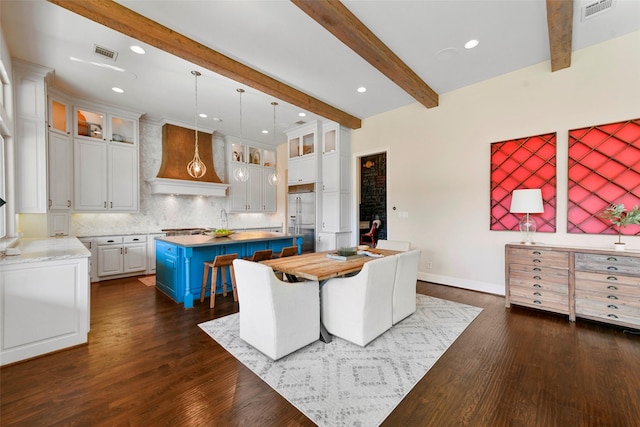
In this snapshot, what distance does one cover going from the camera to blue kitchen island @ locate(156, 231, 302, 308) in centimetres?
335

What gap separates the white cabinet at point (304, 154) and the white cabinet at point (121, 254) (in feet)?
11.1

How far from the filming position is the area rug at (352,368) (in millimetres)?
1617

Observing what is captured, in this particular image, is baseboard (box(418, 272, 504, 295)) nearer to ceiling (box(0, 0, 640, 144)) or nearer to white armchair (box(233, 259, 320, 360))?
white armchair (box(233, 259, 320, 360))

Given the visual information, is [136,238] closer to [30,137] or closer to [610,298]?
[30,137]

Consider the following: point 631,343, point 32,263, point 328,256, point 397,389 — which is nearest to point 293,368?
point 397,389

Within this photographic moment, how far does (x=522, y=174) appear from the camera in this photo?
361cm

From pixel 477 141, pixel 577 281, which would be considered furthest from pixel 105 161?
pixel 577 281

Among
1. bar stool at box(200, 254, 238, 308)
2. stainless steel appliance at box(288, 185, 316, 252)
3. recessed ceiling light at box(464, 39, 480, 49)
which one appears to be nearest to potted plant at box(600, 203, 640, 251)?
recessed ceiling light at box(464, 39, 480, 49)

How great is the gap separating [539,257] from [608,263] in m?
0.55

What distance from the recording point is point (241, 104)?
4660mm

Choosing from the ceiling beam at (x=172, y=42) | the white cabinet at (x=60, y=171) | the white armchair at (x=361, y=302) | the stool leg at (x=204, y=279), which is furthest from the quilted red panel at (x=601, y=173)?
the white cabinet at (x=60, y=171)

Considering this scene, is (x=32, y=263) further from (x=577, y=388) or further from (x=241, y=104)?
(x=577, y=388)

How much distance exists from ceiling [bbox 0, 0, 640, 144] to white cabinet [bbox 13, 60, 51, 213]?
0.22 metres

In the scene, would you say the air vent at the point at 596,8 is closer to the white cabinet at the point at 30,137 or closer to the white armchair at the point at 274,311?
the white armchair at the point at 274,311
